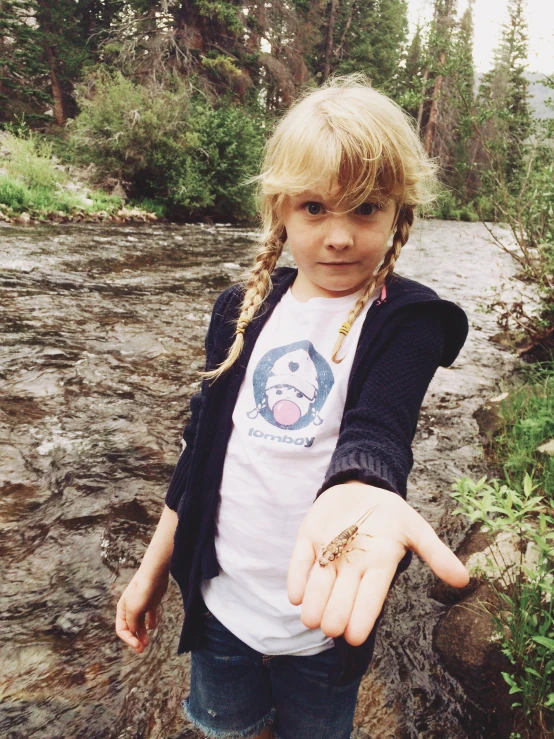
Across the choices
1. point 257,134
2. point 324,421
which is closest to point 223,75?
point 257,134

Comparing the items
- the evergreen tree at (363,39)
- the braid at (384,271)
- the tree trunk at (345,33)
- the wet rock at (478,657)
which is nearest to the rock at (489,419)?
the wet rock at (478,657)

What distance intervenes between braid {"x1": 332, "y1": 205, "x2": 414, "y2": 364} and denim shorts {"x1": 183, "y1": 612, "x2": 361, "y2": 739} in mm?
771

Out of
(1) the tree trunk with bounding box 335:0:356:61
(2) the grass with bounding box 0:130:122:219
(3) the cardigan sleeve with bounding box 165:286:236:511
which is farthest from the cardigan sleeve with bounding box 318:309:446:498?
(1) the tree trunk with bounding box 335:0:356:61

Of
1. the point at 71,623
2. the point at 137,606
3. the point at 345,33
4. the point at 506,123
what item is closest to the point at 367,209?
the point at 137,606

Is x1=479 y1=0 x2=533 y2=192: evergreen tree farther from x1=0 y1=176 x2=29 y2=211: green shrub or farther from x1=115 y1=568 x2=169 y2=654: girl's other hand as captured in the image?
x1=0 y1=176 x2=29 y2=211: green shrub

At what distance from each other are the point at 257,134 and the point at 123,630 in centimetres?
1874

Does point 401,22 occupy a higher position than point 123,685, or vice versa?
point 401,22

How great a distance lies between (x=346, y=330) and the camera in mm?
1231

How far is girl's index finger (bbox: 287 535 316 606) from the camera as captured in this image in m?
0.77

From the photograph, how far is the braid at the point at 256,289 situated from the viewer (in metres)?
1.34

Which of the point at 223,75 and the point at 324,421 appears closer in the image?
the point at 324,421

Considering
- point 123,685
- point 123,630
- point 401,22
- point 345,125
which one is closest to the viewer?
point 345,125

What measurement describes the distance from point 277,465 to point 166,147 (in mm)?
15939

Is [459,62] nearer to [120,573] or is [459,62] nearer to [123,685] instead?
[120,573]
